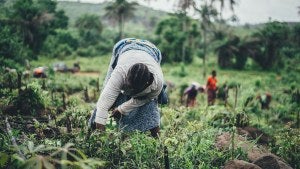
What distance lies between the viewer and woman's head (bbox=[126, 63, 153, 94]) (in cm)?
285

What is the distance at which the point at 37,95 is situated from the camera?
→ 5102 mm

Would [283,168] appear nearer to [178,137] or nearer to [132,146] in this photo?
[178,137]

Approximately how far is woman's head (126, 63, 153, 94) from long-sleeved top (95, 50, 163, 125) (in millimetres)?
99

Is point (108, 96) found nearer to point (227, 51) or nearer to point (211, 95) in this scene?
point (211, 95)

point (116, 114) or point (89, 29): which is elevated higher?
point (116, 114)

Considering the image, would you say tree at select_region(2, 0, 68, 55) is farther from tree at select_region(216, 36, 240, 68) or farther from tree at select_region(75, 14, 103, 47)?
tree at select_region(216, 36, 240, 68)

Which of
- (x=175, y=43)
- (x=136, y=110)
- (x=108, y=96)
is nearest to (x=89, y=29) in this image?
(x=175, y=43)

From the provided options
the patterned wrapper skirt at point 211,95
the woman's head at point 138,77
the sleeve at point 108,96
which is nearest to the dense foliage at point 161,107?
the sleeve at point 108,96

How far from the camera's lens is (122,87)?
121 inches

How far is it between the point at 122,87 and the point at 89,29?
128 feet

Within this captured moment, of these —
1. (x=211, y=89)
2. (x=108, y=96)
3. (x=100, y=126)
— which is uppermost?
(x=108, y=96)

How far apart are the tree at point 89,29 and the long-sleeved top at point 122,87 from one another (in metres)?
37.4

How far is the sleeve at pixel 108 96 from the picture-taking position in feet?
9.80

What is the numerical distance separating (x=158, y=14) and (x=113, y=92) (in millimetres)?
92765
